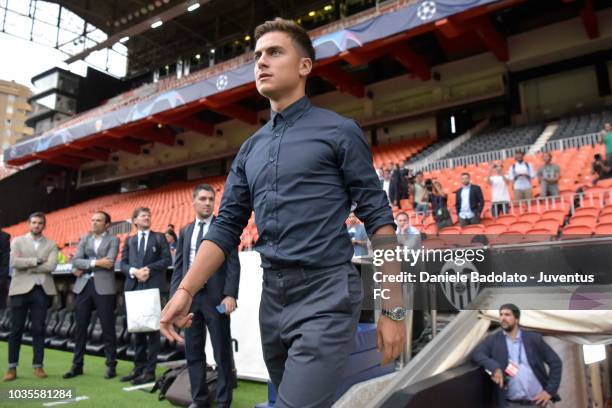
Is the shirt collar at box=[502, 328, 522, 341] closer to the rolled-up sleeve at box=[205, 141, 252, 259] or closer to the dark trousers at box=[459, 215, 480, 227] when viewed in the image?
the rolled-up sleeve at box=[205, 141, 252, 259]

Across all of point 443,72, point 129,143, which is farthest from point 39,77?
point 443,72

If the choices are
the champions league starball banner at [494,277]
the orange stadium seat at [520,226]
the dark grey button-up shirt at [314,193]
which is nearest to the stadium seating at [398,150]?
the orange stadium seat at [520,226]

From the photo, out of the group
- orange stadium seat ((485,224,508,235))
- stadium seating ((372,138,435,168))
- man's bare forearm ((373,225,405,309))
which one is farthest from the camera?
stadium seating ((372,138,435,168))

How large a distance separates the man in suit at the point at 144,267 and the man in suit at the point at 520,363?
295cm

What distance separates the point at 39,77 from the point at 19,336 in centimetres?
2532

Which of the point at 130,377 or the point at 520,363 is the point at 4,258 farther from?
the point at 520,363

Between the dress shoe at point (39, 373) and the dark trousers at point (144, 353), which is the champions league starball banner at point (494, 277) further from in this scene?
the dress shoe at point (39, 373)

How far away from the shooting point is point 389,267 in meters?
1.35

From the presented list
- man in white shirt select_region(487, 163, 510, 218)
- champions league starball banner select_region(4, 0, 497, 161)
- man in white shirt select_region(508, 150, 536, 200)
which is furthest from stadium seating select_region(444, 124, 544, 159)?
man in white shirt select_region(487, 163, 510, 218)

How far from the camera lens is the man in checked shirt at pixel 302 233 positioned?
1.26m

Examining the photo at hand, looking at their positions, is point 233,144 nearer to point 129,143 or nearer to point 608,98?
point 129,143

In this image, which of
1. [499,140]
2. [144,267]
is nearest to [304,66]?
[144,267]

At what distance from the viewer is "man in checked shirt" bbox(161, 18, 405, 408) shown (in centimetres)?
126

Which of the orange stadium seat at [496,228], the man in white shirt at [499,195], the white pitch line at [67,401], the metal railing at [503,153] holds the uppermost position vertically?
the metal railing at [503,153]
